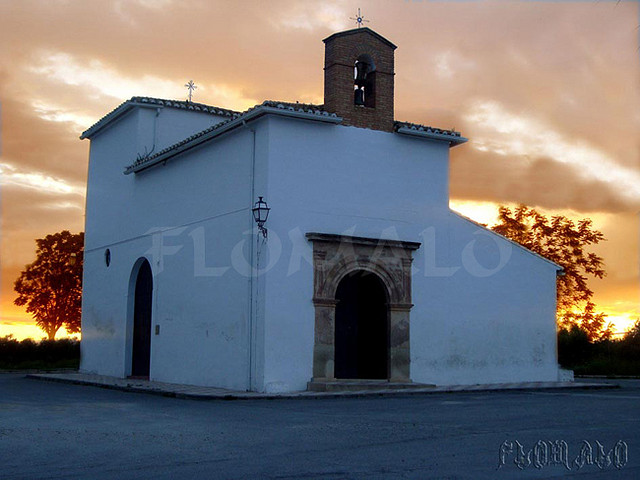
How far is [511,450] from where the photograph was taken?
7.70 metres

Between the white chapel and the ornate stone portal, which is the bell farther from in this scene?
the ornate stone portal

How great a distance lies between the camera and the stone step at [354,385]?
1619 centimetres

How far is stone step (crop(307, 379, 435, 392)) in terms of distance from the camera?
53.1ft

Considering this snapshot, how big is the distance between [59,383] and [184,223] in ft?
17.8

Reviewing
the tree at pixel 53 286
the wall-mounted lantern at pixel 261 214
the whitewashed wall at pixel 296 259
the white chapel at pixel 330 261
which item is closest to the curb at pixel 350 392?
the white chapel at pixel 330 261

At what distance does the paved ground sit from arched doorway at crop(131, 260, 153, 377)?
281 inches

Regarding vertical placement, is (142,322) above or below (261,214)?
below

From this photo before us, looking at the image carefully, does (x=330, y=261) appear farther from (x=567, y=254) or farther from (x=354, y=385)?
(x=567, y=254)

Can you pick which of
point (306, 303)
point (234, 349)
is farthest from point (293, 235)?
point (234, 349)

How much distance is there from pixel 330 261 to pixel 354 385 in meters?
2.67

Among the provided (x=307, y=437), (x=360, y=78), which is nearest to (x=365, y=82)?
(x=360, y=78)

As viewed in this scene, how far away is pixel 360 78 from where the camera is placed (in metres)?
18.9

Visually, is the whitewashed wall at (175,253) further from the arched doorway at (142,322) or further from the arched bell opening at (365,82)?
the arched bell opening at (365,82)

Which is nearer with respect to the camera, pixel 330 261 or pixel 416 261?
pixel 330 261
